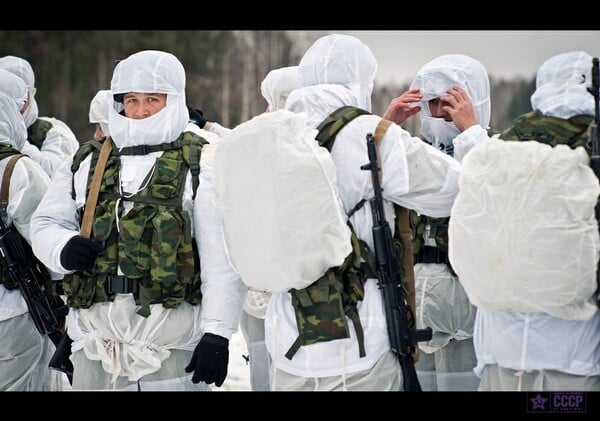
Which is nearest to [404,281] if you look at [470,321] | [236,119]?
[470,321]

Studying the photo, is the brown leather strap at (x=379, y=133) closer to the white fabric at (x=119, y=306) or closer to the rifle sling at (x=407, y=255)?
the rifle sling at (x=407, y=255)

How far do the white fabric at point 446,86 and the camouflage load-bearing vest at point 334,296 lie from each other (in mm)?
1311

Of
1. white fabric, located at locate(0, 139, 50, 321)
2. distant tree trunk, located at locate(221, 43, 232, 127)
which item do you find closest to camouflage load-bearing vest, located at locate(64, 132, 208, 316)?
white fabric, located at locate(0, 139, 50, 321)

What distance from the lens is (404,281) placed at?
4.53 m

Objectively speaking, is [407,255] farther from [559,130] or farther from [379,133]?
[559,130]

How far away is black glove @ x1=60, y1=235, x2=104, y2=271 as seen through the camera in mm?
4797

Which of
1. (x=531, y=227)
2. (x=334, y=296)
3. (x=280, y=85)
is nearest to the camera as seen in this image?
(x=531, y=227)

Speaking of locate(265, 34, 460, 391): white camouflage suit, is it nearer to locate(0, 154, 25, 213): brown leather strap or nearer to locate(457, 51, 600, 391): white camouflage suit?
locate(457, 51, 600, 391): white camouflage suit

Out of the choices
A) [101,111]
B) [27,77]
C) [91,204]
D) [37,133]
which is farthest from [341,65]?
[27,77]

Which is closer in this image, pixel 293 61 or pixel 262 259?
pixel 262 259

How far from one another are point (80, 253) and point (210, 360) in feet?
2.58

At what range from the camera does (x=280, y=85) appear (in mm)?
6809
